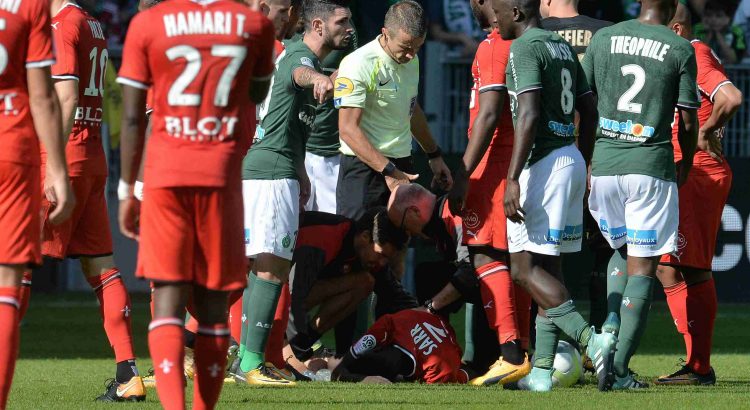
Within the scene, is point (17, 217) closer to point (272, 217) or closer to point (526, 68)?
point (272, 217)

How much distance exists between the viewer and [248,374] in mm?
7652

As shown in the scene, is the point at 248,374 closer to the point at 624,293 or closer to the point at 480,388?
the point at 480,388

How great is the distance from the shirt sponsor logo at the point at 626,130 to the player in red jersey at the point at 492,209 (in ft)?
1.91

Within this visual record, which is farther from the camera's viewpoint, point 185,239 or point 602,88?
point 602,88

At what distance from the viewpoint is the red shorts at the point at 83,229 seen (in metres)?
7.11

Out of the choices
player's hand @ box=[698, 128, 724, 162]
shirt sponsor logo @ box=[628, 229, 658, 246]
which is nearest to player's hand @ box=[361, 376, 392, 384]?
shirt sponsor logo @ box=[628, 229, 658, 246]

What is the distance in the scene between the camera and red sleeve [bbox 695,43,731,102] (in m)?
8.16

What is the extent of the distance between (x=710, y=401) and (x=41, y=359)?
473 centimetres

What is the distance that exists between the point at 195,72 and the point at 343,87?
3.26 m

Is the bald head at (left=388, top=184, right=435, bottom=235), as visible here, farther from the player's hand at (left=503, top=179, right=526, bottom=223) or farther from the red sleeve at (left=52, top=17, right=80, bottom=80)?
the red sleeve at (left=52, top=17, right=80, bottom=80)

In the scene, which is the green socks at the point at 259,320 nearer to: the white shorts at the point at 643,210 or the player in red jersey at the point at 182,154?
the white shorts at the point at 643,210

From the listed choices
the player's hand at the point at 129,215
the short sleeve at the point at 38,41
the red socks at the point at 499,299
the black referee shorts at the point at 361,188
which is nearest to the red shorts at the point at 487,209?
the red socks at the point at 499,299

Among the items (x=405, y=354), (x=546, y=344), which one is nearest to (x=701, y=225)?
(x=546, y=344)

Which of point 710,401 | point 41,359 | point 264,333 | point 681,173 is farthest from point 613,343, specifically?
point 41,359
